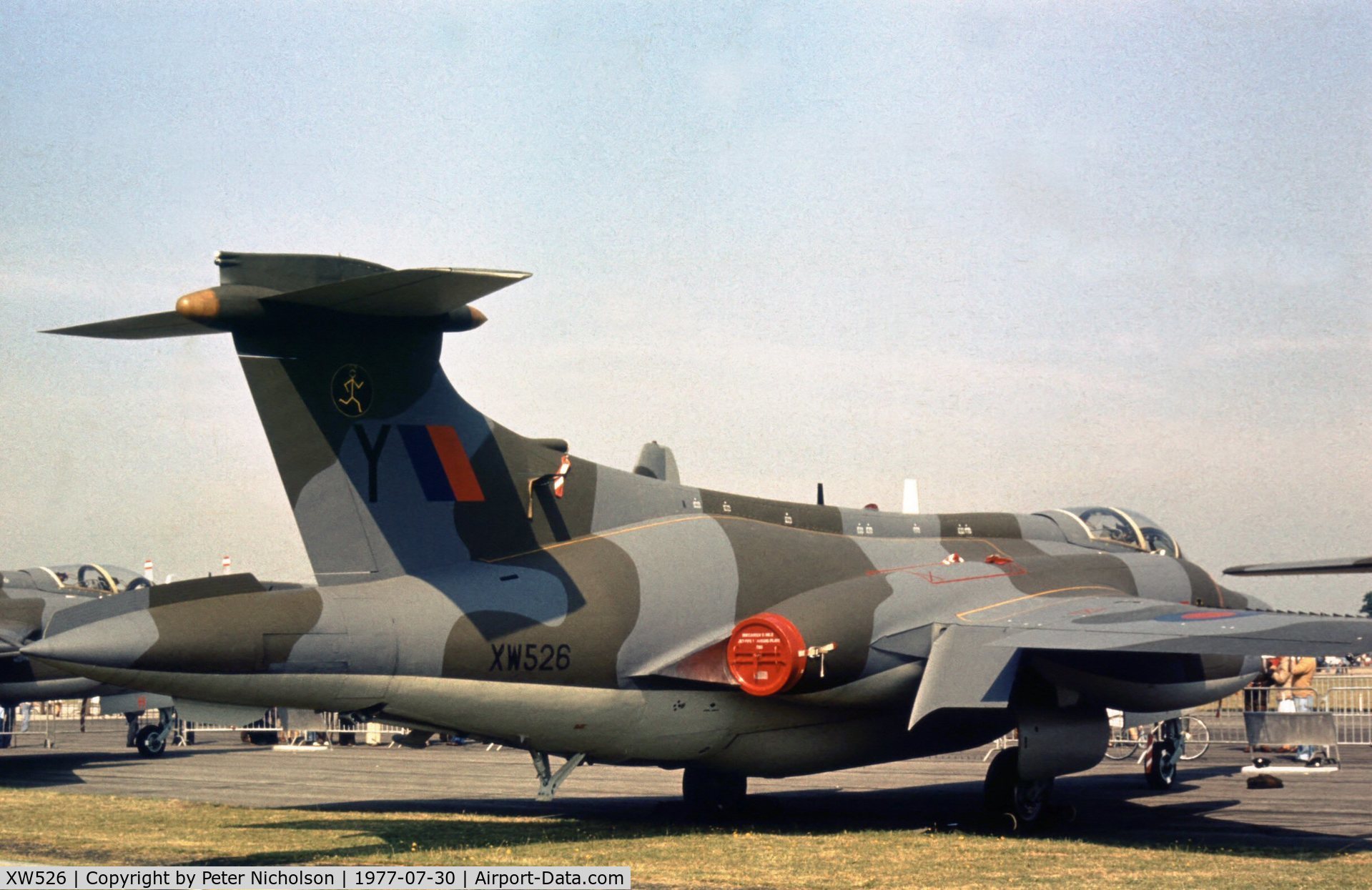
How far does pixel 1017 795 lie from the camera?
15234 millimetres

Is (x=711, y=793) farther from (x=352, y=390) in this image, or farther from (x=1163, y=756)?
(x=1163, y=756)

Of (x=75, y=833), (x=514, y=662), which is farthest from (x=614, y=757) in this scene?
(x=75, y=833)

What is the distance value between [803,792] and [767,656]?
7.02 m

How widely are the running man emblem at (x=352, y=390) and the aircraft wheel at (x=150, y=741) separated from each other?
19.3 meters

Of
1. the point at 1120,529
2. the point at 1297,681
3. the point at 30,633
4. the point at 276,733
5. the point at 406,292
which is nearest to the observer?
the point at 406,292

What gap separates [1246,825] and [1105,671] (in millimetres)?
2578

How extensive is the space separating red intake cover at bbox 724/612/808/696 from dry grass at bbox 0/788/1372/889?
166 centimetres

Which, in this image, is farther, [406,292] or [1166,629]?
[1166,629]

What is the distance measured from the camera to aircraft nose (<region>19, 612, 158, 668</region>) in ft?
36.4

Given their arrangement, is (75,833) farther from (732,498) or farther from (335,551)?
(732,498)

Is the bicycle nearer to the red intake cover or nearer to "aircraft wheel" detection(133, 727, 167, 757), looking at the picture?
the red intake cover

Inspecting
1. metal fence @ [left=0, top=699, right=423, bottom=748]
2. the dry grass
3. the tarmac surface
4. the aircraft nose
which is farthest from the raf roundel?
metal fence @ [left=0, top=699, right=423, bottom=748]

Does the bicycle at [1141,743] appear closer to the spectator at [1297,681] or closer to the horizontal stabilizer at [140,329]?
the spectator at [1297,681]

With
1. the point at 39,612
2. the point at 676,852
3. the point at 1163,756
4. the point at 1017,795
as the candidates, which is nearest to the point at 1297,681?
the point at 1163,756
